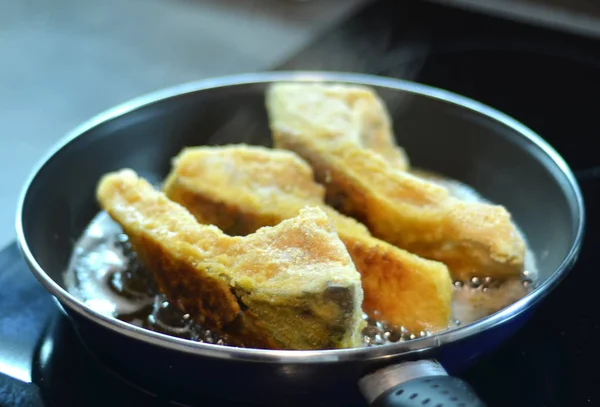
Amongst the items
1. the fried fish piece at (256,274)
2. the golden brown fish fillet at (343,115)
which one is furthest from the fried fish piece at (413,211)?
the fried fish piece at (256,274)

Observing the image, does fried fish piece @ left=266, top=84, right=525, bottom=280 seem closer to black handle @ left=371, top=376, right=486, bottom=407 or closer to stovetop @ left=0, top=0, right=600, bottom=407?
stovetop @ left=0, top=0, right=600, bottom=407

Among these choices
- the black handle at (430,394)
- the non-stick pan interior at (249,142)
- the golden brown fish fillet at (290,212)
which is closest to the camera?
the black handle at (430,394)

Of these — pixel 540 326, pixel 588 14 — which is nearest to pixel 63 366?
pixel 540 326

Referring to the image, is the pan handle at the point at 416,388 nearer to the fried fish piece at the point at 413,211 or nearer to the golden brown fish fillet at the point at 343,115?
the fried fish piece at the point at 413,211

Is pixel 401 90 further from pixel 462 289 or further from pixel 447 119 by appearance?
pixel 462 289

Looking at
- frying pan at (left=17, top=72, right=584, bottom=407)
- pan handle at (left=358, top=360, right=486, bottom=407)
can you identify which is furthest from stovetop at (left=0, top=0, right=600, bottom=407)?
pan handle at (left=358, top=360, right=486, bottom=407)
